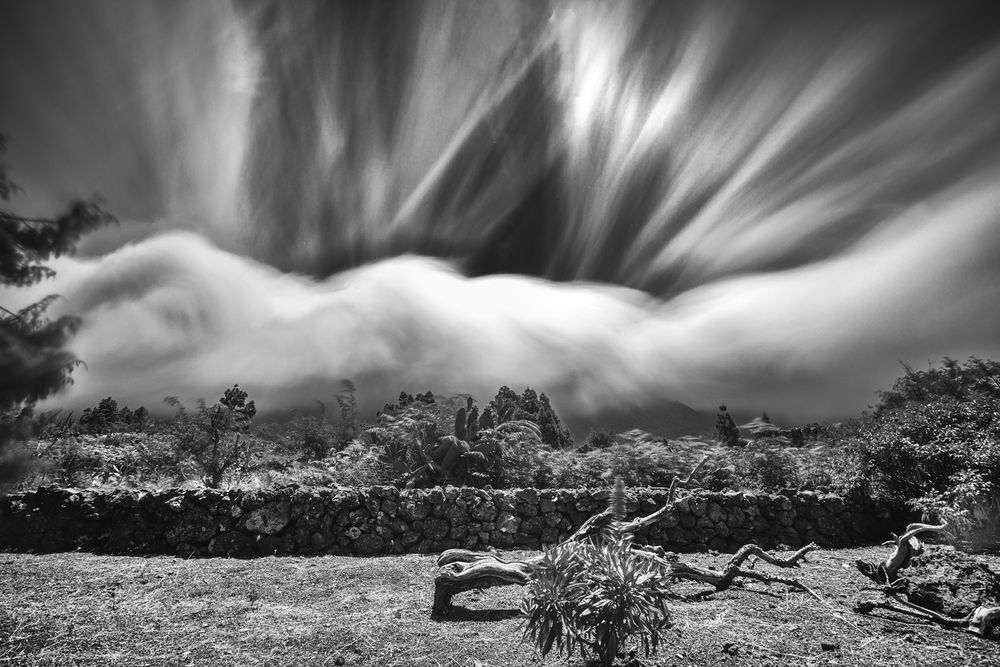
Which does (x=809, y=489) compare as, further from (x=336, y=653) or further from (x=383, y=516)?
(x=336, y=653)

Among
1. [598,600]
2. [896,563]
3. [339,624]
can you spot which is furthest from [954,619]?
[339,624]

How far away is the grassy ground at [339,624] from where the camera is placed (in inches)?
157

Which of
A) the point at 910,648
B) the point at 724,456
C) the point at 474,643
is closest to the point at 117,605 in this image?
the point at 474,643

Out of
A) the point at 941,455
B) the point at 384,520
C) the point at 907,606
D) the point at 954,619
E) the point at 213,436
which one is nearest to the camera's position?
the point at 954,619

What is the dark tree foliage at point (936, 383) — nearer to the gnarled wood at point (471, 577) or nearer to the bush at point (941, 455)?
the bush at point (941, 455)

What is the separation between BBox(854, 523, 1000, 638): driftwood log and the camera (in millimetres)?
4430

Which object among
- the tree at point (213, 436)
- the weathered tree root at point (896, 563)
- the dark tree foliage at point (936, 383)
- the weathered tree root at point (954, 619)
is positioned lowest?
the weathered tree root at point (954, 619)

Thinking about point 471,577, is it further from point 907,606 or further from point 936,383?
point 936,383

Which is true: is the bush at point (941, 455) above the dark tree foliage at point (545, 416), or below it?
below

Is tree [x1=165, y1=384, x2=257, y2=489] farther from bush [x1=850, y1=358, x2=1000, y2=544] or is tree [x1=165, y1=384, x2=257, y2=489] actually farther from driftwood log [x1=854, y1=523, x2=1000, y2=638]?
bush [x1=850, y1=358, x2=1000, y2=544]

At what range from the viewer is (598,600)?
3.33 metres

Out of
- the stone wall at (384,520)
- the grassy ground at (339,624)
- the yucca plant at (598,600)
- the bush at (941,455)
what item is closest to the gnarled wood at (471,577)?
the grassy ground at (339,624)

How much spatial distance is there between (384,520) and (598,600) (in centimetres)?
682

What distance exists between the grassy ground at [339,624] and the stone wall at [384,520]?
3.68 ft
